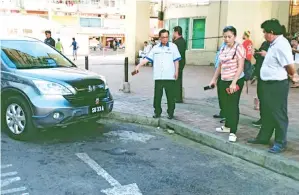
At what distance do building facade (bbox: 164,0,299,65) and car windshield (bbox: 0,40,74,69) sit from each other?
389 inches

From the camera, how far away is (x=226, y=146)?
543cm

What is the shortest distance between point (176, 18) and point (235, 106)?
18137 millimetres

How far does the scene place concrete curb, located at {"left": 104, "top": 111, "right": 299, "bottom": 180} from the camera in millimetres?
4565

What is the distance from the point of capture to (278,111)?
4867 millimetres

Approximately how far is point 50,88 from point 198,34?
1704cm

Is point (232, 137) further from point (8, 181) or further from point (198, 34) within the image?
point (198, 34)

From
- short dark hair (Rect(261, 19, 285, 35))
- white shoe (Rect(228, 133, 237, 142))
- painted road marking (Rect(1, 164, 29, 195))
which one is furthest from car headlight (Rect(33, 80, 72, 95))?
short dark hair (Rect(261, 19, 285, 35))

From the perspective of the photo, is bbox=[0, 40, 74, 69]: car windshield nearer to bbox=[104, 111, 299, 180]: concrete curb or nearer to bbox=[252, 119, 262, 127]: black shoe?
bbox=[104, 111, 299, 180]: concrete curb

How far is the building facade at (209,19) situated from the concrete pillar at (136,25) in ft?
8.28

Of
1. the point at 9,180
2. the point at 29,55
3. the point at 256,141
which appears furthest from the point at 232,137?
the point at 29,55

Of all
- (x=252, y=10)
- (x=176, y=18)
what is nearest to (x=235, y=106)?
(x=252, y=10)

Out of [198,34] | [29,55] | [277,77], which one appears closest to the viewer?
[277,77]

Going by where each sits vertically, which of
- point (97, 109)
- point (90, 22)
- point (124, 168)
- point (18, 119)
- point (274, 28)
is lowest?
point (124, 168)

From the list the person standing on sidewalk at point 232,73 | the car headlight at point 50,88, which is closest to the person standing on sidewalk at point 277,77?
the person standing on sidewalk at point 232,73
